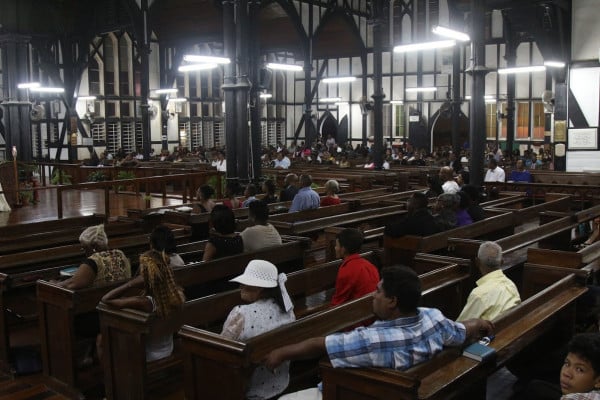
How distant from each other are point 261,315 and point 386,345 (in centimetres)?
85

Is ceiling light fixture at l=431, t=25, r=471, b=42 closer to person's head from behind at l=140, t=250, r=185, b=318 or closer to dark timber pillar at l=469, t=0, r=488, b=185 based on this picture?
dark timber pillar at l=469, t=0, r=488, b=185

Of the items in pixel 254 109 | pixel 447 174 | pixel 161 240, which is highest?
pixel 254 109

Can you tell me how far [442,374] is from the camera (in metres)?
2.72

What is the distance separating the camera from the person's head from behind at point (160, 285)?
3730 millimetres

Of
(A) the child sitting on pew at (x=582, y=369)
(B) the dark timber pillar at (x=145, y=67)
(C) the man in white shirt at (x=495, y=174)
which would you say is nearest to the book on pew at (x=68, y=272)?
(A) the child sitting on pew at (x=582, y=369)

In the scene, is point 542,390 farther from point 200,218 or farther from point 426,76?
point 426,76

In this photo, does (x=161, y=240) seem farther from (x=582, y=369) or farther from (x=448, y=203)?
(x=448, y=203)

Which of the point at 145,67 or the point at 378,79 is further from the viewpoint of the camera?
the point at 145,67

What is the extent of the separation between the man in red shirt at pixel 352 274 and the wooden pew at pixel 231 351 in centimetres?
39

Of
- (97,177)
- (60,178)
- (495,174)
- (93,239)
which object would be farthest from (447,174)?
(60,178)

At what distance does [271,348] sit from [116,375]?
1.30m

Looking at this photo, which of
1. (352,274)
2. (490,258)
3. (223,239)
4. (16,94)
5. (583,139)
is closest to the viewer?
(490,258)

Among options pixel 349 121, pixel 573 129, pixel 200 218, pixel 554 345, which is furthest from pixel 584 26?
pixel 349 121

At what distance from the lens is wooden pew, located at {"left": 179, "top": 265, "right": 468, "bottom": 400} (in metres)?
3.05
